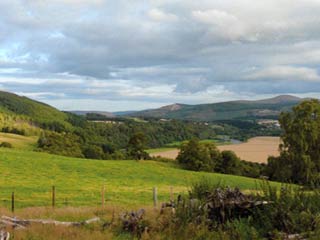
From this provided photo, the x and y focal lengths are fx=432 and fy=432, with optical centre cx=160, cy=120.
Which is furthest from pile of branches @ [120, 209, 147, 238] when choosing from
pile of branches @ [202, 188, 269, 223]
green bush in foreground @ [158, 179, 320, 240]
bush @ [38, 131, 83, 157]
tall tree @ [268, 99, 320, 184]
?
bush @ [38, 131, 83, 157]

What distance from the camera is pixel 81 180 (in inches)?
2119

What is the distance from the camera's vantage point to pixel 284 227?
11.7 m

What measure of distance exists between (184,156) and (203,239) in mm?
76762

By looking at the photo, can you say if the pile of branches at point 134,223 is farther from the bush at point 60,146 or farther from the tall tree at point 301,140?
the bush at point 60,146

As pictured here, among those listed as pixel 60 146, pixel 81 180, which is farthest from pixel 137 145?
pixel 81 180

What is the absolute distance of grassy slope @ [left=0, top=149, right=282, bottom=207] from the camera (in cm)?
3753

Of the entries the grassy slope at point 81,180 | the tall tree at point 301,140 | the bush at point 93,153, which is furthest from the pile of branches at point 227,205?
the bush at point 93,153

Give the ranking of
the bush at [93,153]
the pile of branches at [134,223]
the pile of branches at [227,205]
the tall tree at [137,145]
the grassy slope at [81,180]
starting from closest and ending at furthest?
the pile of branches at [134,223]
the pile of branches at [227,205]
the grassy slope at [81,180]
the tall tree at [137,145]
the bush at [93,153]

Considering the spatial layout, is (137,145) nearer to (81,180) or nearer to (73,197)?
(81,180)

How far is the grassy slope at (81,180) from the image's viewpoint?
37.5 m

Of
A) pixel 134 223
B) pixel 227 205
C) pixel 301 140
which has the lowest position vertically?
pixel 301 140

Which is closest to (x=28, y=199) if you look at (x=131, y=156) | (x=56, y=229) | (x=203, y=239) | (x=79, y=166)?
(x=56, y=229)

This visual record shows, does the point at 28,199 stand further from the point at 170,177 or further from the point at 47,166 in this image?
the point at 170,177

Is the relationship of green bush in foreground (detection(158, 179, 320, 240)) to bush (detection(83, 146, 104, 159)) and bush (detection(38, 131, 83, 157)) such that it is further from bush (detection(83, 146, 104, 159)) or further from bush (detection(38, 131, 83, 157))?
bush (detection(83, 146, 104, 159))
